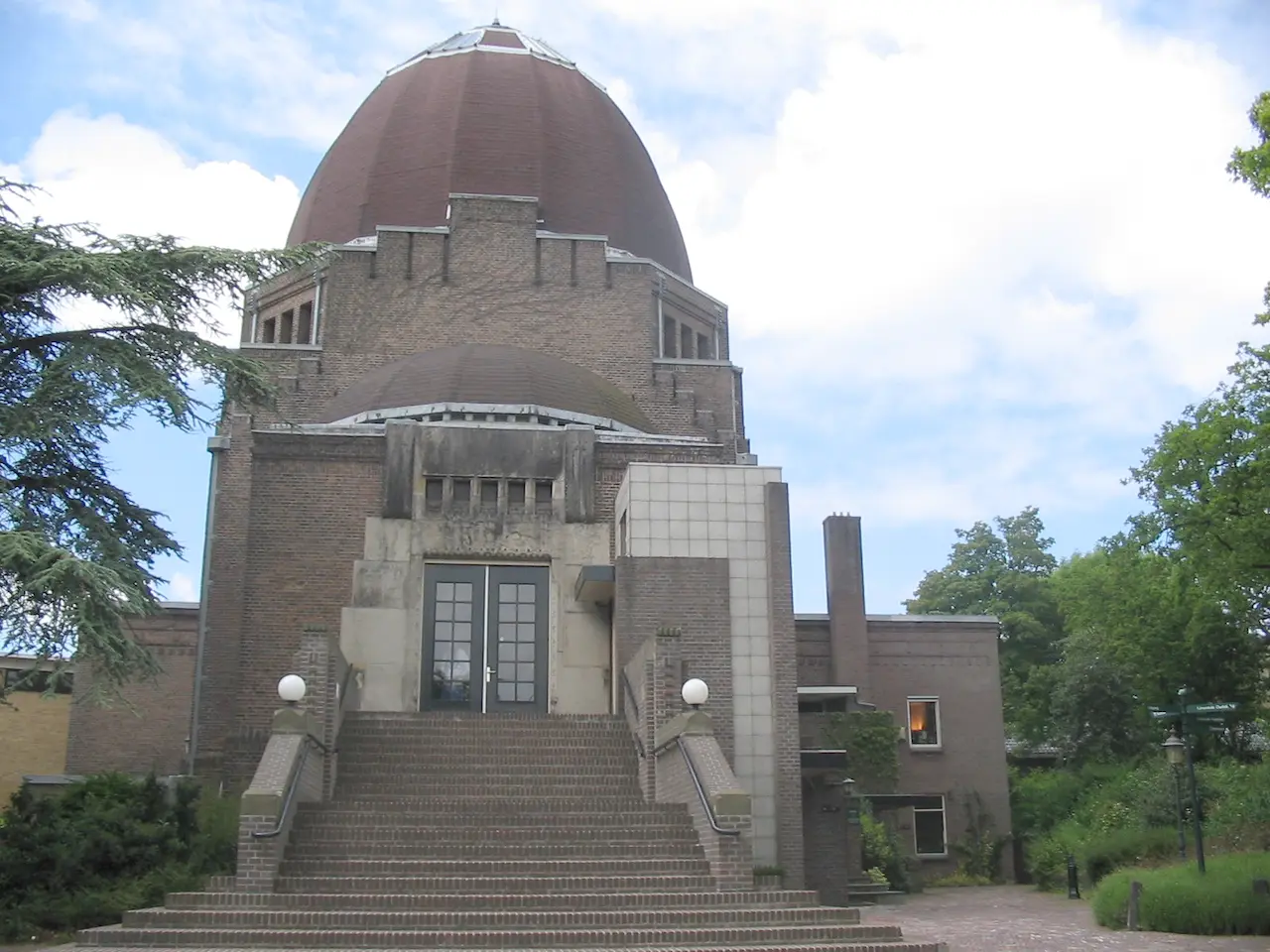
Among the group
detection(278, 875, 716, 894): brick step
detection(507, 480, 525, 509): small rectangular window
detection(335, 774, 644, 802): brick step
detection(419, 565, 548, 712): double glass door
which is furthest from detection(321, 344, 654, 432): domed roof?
detection(278, 875, 716, 894): brick step

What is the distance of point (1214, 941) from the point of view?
1580cm

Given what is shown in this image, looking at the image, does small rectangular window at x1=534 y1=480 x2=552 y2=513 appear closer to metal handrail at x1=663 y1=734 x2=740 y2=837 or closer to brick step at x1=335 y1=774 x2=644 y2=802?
brick step at x1=335 y1=774 x2=644 y2=802

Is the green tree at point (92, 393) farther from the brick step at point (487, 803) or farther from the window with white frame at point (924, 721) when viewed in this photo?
the window with white frame at point (924, 721)

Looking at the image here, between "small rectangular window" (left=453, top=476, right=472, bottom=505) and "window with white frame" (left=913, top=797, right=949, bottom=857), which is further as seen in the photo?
"window with white frame" (left=913, top=797, right=949, bottom=857)

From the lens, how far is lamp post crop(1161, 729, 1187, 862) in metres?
20.1

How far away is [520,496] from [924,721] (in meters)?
12.5

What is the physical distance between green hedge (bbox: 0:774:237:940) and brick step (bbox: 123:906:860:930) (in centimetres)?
189

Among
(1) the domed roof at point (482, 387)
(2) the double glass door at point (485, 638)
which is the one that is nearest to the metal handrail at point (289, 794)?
(2) the double glass door at point (485, 638)

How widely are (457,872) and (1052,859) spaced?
50.3 feet

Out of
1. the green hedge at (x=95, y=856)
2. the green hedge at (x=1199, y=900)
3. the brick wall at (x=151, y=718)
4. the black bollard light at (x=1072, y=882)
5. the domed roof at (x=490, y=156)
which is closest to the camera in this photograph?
the green hedge at (x=95, y=856)

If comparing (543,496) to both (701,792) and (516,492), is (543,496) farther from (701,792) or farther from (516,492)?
(701,792)

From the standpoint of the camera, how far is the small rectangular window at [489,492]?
2209 cm

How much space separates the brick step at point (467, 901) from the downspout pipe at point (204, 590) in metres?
7.79

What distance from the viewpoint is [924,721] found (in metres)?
30.1
